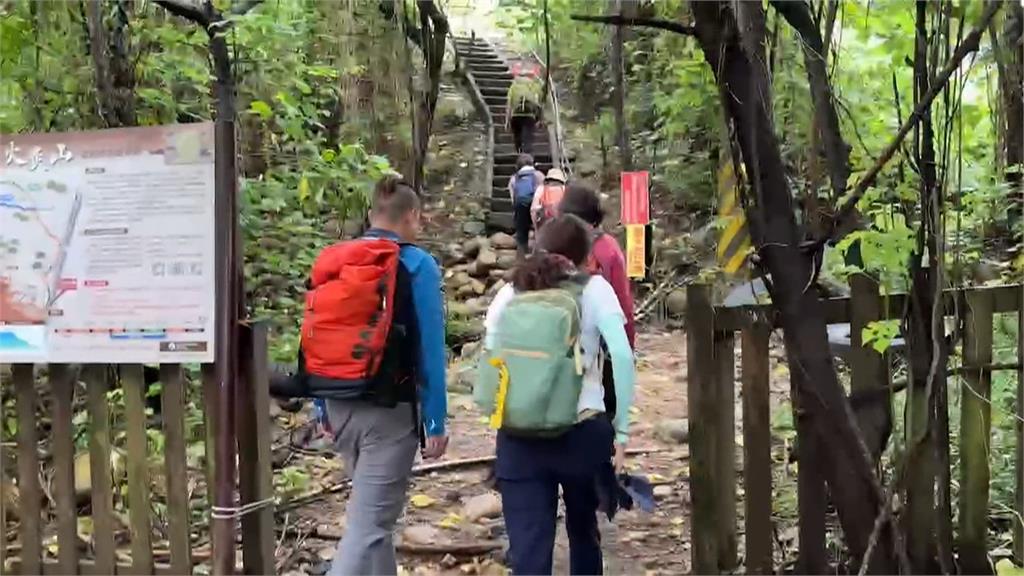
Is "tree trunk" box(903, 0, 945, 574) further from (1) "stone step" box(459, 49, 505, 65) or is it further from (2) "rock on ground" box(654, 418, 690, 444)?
(1) "stone step" box(459, 49, 505, 65)

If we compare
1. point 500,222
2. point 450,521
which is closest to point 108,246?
point 450,521

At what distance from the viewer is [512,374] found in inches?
132

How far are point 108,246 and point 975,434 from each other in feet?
11.8

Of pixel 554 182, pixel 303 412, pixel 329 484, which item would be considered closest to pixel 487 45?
pixel 554 182

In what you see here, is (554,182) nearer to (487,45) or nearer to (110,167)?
(110,167)

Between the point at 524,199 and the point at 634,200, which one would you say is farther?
the point at 524,199

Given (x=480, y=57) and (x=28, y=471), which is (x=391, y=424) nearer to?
(x=28, y=471)

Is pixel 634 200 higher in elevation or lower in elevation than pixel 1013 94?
lower

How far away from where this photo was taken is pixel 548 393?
3305 mm

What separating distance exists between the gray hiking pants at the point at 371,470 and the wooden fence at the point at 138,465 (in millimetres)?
374

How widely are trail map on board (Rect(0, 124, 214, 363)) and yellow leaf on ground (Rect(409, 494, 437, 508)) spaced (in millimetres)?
2314

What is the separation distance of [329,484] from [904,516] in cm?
348

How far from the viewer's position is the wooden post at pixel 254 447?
374 cm

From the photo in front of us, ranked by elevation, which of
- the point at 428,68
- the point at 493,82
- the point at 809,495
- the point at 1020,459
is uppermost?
the point at 493,82
